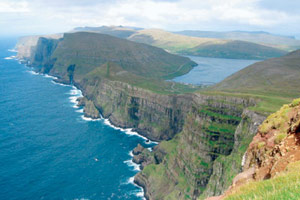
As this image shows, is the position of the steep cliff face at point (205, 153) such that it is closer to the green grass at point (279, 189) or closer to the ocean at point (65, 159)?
the ocean at point (65, 159)

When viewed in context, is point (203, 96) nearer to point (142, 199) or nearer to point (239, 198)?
point (142, 199)

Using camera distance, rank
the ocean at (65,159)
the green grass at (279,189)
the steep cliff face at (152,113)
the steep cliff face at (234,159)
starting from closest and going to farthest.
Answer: the green grass at (279,189), the steep cliff face at (234,159), the ocean at (65,159), the steep cliff face at (152,113)

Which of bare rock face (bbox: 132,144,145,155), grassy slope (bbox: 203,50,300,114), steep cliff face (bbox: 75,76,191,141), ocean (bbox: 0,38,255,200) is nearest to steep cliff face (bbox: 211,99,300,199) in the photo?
grassy slope (bbox: 203,50,300,114)

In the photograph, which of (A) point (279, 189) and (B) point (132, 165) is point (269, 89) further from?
(A) point (279, 189)

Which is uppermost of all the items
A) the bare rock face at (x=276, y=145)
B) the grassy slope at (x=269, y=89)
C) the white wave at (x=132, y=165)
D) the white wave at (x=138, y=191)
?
the bare rock face at (x=276, y=145)

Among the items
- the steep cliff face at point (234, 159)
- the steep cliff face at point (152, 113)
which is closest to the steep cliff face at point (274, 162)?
the steep cliff face at point (234, 159)

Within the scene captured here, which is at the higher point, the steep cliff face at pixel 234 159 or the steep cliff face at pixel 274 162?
the steep cliff face at pixel 274 162

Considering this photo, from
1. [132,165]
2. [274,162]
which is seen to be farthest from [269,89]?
[274,162]

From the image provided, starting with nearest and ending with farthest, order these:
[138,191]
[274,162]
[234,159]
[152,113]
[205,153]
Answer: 1. [274,162]
2. [234,159]
3. [205,153]
4. [138,191]
5. [152,113]
